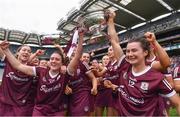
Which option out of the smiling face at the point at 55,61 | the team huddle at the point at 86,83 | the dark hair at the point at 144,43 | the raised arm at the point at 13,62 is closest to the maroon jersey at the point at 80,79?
the team huddle at the point at 86,83

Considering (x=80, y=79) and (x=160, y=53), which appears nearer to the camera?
(x=160, y=53)

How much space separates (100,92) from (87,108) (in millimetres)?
1569

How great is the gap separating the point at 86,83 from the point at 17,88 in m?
1.47

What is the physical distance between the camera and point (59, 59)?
508 centimetres

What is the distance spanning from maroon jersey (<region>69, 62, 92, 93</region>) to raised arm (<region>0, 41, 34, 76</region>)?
1158mm

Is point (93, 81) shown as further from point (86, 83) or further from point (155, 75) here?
point (155, 75)

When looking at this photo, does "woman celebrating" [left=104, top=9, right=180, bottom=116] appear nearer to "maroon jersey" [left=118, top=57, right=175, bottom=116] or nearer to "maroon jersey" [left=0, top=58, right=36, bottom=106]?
"maroon jersey" [left=118, top=57, right=175, bottom=116]

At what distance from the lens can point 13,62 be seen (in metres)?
4.96

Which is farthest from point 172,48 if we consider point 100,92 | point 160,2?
point 100,92

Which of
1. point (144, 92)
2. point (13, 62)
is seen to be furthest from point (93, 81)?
point (144, 92)

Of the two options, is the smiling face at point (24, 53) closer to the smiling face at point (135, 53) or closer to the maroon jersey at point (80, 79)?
the maroon jersey at point (80, 79)

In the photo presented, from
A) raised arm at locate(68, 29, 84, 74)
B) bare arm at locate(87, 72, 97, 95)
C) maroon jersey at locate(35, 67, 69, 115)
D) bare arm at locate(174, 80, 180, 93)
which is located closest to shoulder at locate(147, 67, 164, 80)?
bare arm at locate(174, 80, 180, 93)

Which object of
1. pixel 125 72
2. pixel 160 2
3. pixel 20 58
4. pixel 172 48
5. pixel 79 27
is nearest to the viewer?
pixel 125 72

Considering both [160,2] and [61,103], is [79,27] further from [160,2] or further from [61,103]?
[160,2]
